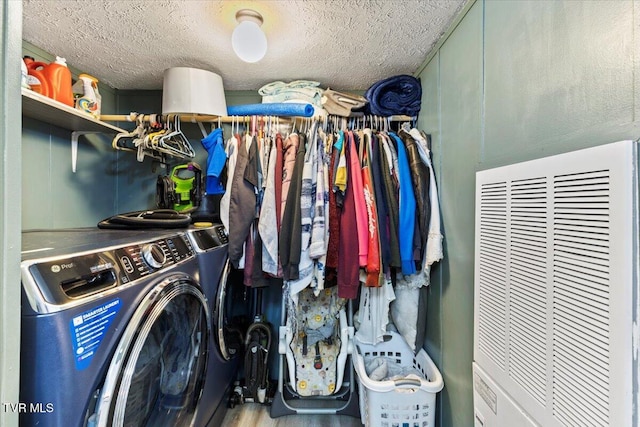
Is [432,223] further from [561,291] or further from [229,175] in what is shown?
[229,175]

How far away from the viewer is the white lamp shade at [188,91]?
167cm

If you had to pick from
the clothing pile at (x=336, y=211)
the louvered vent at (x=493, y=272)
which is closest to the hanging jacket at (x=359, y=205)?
the clothing pile at (x=336, y=211)

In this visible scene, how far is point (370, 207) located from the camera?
4.65ft

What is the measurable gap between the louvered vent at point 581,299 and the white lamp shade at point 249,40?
130 centimetres

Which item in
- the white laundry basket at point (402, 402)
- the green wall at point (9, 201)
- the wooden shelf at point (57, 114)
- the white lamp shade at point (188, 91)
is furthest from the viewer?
the white lamp shade at point (188, 91)

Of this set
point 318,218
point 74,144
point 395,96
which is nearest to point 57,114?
point 74,144

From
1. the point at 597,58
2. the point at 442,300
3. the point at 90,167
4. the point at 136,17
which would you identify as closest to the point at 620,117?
the point at 597,58

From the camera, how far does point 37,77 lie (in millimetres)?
1318

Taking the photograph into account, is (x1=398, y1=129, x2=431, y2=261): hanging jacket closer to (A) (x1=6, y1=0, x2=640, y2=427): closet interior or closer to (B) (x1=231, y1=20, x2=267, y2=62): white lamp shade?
(A) (x1=6, y1=0, x2=640, y2=427): closet interior

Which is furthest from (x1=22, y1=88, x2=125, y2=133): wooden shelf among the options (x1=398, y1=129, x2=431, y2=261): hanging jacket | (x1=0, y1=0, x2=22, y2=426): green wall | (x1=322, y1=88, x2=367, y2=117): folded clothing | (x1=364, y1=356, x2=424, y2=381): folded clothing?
(x1=364, y1=356, x2=424, y2=381): folded clothing

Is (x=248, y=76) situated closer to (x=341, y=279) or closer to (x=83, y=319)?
(x=341, y=279)

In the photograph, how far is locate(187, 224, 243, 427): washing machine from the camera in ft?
4.30

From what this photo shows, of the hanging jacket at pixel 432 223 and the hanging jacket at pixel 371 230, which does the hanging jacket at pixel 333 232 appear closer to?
the hanging jacket at pixel 371 230

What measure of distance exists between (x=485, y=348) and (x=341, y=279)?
66 cm
